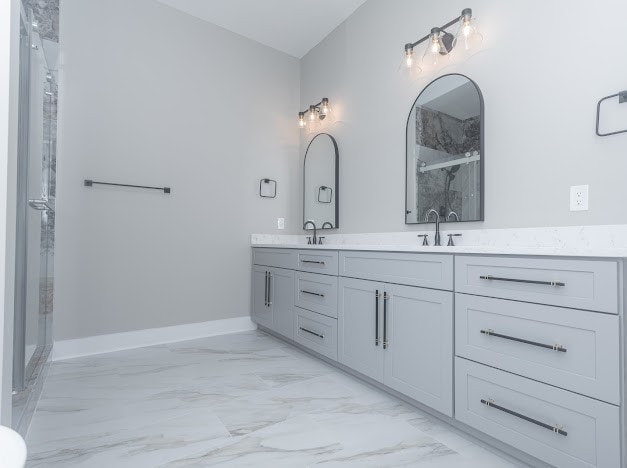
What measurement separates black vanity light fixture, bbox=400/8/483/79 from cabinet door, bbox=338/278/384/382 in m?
1.46

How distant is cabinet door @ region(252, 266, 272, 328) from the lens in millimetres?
2992

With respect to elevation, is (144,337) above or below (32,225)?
below

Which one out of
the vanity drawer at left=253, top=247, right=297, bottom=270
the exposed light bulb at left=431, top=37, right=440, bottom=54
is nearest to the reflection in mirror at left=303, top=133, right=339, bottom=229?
the vanity drawer at left=253, top=247, right=297, bottom=270

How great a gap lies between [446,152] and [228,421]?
6.27ft

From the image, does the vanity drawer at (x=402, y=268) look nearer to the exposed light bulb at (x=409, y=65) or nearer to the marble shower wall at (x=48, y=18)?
the exposed light bulb at (x=409, y=65)

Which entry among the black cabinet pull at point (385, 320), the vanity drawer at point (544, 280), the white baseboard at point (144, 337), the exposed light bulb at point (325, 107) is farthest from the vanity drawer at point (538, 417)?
Result: the exposed light bulb at point (325, 107)

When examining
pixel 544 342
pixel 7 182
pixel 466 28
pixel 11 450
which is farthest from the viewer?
pixel 466 28

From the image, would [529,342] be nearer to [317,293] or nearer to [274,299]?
[317,293]

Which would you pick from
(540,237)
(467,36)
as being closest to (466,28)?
(467,36)

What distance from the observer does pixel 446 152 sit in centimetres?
219

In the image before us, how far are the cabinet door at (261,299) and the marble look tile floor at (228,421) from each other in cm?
62

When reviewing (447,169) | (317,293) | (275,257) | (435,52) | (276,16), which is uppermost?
(276,16)

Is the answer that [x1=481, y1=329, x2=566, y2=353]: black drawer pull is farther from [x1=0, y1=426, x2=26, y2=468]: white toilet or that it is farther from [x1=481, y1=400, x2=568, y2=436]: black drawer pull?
Result: [x1=0, y1=426, x2=26, y2=468]: white toilet

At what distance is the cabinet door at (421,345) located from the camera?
1.55 metres
